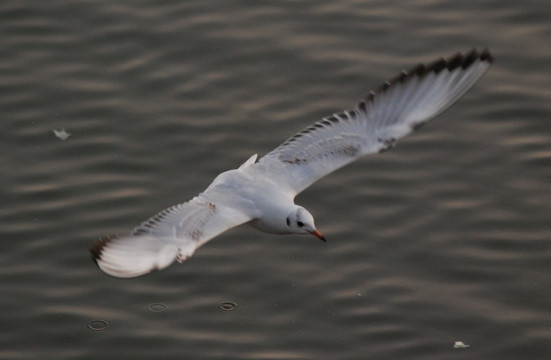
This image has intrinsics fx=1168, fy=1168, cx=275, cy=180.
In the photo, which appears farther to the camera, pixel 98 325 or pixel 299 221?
pixel 98 325

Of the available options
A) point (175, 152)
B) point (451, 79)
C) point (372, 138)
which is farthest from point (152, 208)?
point (451, 79)

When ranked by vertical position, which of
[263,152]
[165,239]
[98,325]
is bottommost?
[98,325]

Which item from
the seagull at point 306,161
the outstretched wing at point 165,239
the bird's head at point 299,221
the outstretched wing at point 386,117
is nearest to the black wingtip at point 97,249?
the outstretched wing at point 165,239

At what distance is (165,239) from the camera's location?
274 inches

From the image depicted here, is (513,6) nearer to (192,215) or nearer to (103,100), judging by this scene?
(103,100)

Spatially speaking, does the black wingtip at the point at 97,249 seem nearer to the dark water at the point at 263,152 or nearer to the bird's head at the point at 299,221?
the bird's head at the point at 299,221

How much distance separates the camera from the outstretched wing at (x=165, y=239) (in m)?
6.50

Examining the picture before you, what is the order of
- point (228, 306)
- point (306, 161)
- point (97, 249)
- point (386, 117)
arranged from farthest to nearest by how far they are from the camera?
1. point (228, 306)
2. point (386, 117)
3. point (306, 161)
4. point (97, 249)

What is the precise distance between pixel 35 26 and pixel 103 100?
146cm

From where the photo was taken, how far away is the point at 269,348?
813 centimetres

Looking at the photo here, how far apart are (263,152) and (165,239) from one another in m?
2.66

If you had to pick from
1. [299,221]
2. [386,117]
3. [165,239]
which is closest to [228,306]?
[299,221]

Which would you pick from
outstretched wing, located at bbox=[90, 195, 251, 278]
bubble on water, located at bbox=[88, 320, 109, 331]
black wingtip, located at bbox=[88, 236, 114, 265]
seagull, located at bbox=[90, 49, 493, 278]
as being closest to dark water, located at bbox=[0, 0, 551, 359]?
bubble on water, located at bbox=[88, 320, 109, 331]

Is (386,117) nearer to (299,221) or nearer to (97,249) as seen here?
(299,221)
